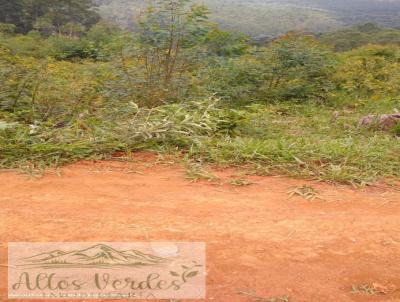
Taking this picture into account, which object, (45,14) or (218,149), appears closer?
(218,149)

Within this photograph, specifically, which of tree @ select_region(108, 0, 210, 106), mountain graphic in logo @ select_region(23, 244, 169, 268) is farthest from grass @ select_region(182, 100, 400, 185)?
mountain graphic in logo @ select_region(23, 244, 169, 268)

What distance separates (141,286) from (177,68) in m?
5.15

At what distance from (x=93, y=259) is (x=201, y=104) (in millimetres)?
3568

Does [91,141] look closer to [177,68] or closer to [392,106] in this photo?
[177,68]

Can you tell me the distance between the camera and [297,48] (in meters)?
9.40

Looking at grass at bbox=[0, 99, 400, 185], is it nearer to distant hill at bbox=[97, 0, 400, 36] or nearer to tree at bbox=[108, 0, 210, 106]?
tree at bbox=[108, 0, 210, 106]

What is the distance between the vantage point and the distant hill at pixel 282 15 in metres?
37.1

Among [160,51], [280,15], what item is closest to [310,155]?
[160,51]

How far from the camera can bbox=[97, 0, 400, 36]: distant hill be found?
122ft

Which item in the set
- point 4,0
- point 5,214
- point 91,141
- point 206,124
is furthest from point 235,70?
point 4,0

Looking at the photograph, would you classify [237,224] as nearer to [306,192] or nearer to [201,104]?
[306,192]

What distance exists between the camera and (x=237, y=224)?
288cm

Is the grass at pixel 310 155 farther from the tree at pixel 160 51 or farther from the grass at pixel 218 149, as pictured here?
the tree at pixel 160 51

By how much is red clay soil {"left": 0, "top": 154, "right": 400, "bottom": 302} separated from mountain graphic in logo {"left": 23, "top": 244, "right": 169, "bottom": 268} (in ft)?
0.54
